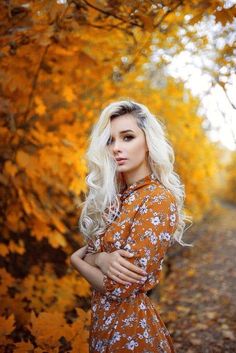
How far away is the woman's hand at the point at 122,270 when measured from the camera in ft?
5.63

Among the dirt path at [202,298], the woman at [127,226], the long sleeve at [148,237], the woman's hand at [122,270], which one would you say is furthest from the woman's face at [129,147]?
the dirt path at [202,298]

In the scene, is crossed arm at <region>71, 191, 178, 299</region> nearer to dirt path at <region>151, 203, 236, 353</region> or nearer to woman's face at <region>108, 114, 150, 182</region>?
woman's face at <region>108, 114, 150, 182</region>

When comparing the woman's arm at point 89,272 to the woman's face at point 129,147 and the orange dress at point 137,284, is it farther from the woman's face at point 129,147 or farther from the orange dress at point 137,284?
the woman's face at point 129,147

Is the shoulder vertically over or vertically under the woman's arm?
over

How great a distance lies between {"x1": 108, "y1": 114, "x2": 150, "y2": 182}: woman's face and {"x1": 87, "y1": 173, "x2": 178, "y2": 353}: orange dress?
0.10 metres

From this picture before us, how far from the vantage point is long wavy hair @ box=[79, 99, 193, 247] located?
2.05m

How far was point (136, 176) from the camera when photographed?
80.7 inches

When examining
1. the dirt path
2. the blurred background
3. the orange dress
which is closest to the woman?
the orange dress

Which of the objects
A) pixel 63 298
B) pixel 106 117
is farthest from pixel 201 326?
pixel 106 117

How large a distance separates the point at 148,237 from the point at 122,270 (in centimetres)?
20

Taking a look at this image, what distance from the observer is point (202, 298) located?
5828 millimetres

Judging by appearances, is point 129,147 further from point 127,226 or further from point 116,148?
point 127,226

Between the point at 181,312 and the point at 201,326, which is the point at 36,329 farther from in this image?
the point at 181,312

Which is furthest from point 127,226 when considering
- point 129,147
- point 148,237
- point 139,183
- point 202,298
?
point 202,298
